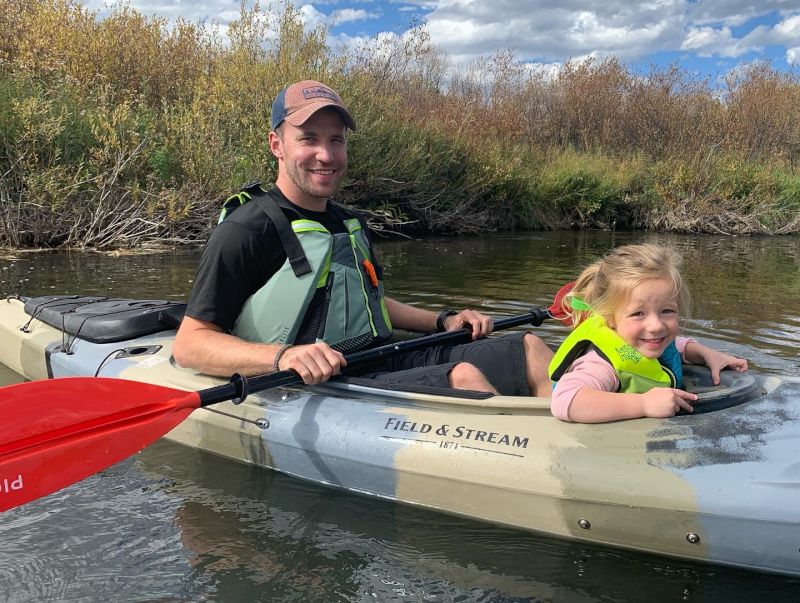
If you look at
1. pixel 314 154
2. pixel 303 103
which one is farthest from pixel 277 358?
pixel 303 103

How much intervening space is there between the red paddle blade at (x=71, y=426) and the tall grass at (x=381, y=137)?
21.5ft

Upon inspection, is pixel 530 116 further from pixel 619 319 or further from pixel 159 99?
pixel 619 319

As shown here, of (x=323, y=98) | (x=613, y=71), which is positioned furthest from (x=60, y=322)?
(x=613, y=71)

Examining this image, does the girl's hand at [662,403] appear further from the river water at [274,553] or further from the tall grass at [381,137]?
the tall grass at [381,137]

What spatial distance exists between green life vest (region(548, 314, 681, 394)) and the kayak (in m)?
0.15

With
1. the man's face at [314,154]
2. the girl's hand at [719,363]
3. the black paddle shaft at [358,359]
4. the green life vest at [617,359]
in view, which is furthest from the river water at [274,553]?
the man's face at [314,154]

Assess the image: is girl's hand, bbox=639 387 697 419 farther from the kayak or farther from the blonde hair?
the blonde hair

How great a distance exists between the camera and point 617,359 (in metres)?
2.28

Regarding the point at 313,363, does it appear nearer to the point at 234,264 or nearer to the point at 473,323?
the point at 234,264

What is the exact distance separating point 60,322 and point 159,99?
8432 millimetres

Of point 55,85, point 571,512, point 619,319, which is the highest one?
point 55,85

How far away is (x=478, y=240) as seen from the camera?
1229cm

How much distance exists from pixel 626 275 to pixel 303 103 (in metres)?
1.40

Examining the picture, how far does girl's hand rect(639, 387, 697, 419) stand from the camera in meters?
2.19
